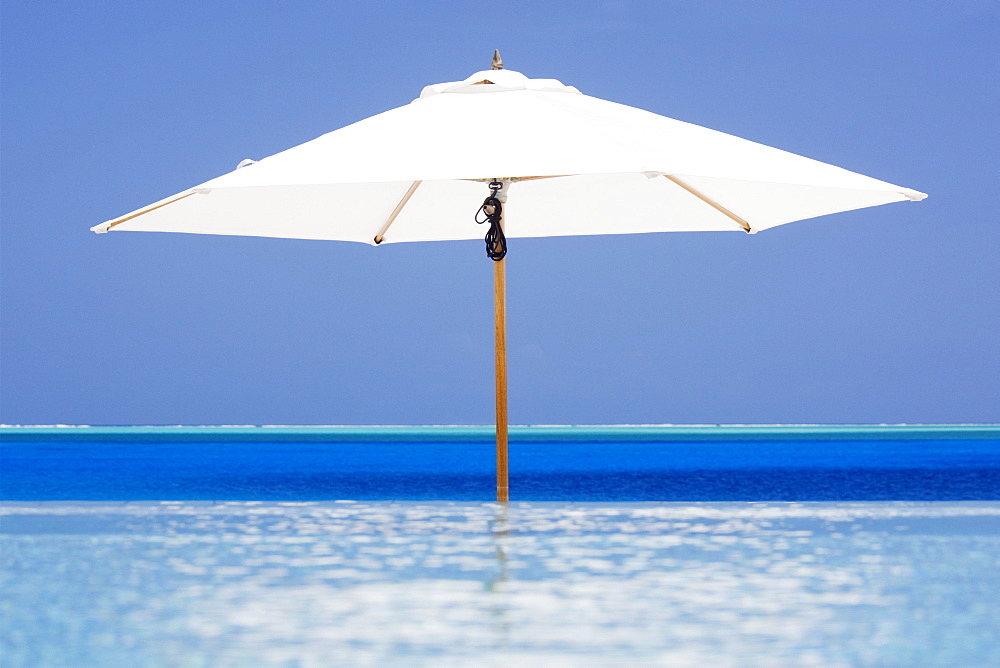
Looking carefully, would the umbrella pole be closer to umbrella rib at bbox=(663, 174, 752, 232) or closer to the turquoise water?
the turquoise water

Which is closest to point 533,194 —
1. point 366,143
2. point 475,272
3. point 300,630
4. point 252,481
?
point 366,143

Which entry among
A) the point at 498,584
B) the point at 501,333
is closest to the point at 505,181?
the point at 501,333

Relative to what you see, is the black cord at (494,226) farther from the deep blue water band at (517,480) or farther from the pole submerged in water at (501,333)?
the deep blue water band at (517,480)

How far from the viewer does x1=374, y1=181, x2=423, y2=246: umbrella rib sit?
5477mm

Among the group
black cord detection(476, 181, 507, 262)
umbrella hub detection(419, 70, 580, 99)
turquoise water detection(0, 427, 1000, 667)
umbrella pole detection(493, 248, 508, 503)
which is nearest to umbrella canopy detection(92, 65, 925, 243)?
umbrella hub detection(419, 70, 580, 99)

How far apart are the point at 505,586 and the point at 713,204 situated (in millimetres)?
2487

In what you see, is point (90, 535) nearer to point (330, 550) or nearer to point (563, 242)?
point (330, 550)

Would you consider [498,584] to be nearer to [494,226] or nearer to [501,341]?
[501,341]

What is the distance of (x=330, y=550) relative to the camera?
Answer: 12.9ft

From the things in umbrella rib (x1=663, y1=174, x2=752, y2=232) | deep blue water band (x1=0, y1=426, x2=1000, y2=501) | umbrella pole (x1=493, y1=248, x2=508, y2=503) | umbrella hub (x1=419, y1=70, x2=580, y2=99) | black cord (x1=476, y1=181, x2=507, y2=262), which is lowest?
deep blue water band (x1=0, y1=426, x2=1000, y2=501)

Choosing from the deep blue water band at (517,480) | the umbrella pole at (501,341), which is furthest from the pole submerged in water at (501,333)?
the deep blue water band at (517,480)

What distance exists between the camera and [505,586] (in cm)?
331

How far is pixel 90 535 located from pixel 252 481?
15.7 meters

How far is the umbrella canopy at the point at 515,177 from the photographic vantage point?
396 cm
